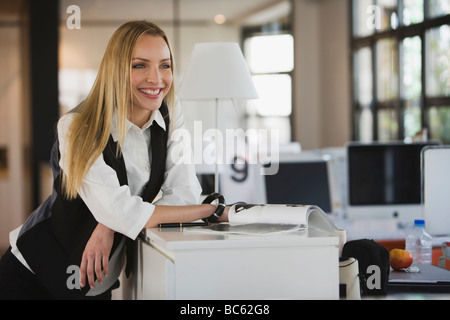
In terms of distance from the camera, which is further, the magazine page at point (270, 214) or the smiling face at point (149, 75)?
the smiling face at point (149, 75)

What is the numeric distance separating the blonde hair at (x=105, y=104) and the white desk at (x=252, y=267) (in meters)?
0.37

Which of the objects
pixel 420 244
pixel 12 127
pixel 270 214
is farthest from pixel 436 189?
pixel 12 127

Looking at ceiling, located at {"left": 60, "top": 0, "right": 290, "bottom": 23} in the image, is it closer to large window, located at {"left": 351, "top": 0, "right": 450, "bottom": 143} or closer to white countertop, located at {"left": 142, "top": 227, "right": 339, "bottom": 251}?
large window, located at {"left": 351, "top": 0, "right": 450, "bottom": 143}

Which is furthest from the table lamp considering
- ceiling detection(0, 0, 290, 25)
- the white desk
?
ceiling detection(0, 0, 290, 25)

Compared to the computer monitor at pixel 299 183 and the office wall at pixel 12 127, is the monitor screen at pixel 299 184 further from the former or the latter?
the office wall at pixel 12 127

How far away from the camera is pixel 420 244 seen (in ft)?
8.13

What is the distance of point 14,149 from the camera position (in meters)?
8.03

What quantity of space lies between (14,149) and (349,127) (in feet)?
12.9

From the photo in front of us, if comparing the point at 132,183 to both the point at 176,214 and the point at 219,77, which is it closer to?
the point at 176,214

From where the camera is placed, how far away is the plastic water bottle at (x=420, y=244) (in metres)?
2.25

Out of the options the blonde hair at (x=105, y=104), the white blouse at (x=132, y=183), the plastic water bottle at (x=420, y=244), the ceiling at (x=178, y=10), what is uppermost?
the ceiling at (x=178, y=10)

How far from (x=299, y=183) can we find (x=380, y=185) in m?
0.44

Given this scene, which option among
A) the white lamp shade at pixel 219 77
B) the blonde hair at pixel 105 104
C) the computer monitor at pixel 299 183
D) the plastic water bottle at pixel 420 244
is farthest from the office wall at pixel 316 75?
the blonde hair at pixel 105 104
